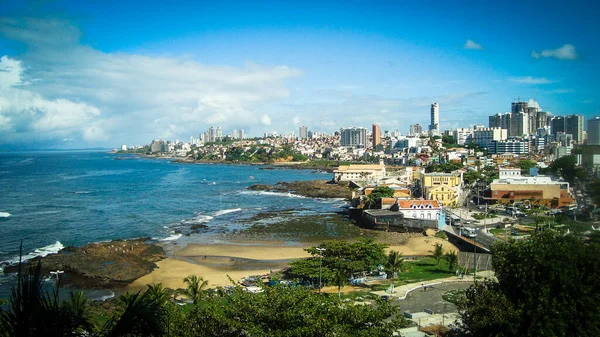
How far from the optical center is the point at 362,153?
9756cm

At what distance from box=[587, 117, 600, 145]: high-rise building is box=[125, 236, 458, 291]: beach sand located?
34.2ft

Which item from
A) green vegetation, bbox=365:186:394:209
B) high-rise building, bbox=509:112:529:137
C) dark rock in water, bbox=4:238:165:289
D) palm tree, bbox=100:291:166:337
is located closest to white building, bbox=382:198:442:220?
green vegetation, bbox=365:186:394:209

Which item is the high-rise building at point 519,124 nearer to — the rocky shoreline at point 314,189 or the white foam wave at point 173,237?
the rocky shoreline at point 314,189

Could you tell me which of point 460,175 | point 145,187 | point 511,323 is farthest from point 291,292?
point 145,187

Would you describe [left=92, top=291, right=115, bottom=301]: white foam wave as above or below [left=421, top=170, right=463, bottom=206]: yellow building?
below

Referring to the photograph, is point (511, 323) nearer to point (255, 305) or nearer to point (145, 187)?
point (255, 305)

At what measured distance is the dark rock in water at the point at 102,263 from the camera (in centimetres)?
1650

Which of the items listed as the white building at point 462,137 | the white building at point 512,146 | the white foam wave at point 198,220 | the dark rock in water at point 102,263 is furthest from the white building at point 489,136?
the dark rock in water at point 102,263

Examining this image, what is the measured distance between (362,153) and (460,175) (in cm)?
5667

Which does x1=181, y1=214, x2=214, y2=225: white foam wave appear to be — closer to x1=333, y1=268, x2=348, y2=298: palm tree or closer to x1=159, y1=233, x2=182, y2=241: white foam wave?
x1=159, y1=233, x2=182, y2=241: white foam wave

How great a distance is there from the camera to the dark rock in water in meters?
16.5

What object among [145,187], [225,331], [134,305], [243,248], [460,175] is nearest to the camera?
[134,305]

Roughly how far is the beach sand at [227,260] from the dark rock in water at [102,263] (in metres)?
0.55

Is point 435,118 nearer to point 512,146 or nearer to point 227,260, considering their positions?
point 512,146
